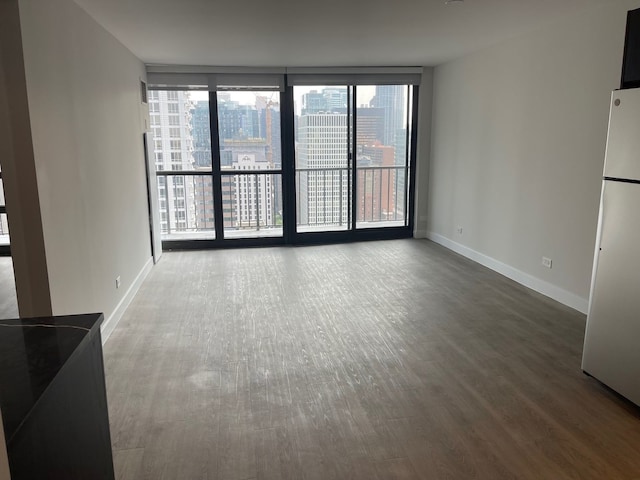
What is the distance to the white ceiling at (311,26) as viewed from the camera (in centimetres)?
336

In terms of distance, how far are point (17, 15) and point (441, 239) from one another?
5.50 metres

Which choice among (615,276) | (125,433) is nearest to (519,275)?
(615,276)

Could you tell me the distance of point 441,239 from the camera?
22.0 feet

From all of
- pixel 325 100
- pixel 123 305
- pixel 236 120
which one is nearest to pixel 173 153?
pixel 236 120

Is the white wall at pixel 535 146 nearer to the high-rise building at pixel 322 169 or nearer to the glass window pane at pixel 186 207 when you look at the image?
the high-rise building at pixel 322 169

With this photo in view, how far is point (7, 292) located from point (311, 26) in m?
3.33

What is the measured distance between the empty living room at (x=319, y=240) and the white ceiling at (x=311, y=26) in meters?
0.04

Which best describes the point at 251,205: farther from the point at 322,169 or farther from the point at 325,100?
the point at 325,100

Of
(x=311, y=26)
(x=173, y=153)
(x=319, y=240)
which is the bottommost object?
(x=319, y=240)

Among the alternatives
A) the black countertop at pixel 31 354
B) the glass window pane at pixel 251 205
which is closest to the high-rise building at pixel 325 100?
the glass window pane at pixel 251 205

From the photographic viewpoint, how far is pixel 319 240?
272 inches

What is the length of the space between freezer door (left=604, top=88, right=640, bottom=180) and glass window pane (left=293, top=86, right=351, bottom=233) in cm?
430

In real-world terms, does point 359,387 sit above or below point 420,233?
below

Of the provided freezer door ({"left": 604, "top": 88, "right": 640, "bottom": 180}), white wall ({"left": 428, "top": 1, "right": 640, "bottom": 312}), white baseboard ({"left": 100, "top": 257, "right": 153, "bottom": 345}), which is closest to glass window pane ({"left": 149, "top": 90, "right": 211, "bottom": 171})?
white baseboard ({"left": 100, "top": 257, "right": 153, "bottom": 345})
